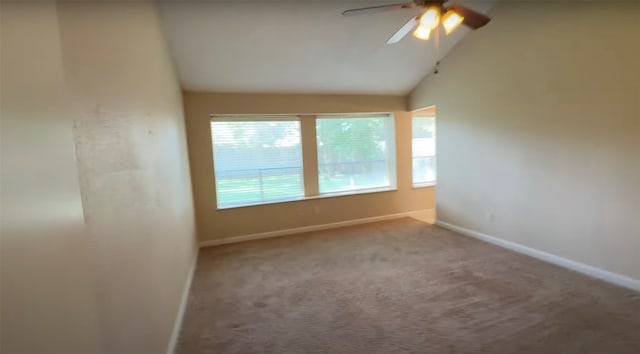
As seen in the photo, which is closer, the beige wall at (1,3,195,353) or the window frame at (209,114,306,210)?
the beige wall at (1,3,195,353)

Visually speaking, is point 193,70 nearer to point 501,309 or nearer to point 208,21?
point 208,21

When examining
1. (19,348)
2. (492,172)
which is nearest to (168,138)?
(19,348)

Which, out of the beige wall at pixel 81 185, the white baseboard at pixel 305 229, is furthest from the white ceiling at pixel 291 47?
the white baseboard at pixel 305 229

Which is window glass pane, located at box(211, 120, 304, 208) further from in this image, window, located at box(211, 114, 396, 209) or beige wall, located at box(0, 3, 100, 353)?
beige wall, located at box(0, 3, 100, 353)

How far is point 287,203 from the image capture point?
4.57m

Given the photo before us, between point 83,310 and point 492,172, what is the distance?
4.00m

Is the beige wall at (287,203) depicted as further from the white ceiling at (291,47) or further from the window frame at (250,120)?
the white ceiling at (291,47)

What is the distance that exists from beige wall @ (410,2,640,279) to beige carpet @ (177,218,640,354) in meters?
0.42

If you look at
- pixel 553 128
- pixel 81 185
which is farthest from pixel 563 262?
pixel 81 185

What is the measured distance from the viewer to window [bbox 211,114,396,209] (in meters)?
4.32

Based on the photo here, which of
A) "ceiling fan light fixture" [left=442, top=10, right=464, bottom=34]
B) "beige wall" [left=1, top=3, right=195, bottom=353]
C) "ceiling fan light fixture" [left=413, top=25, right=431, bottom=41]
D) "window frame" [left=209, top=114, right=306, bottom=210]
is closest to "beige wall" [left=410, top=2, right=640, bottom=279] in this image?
"ceiling fan light fixture" [left=442, top=10, right=464, bottom=34]

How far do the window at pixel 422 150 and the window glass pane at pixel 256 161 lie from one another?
83.1 inches

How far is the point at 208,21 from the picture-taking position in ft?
9.38

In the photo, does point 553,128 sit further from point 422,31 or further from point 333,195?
point 333,195
